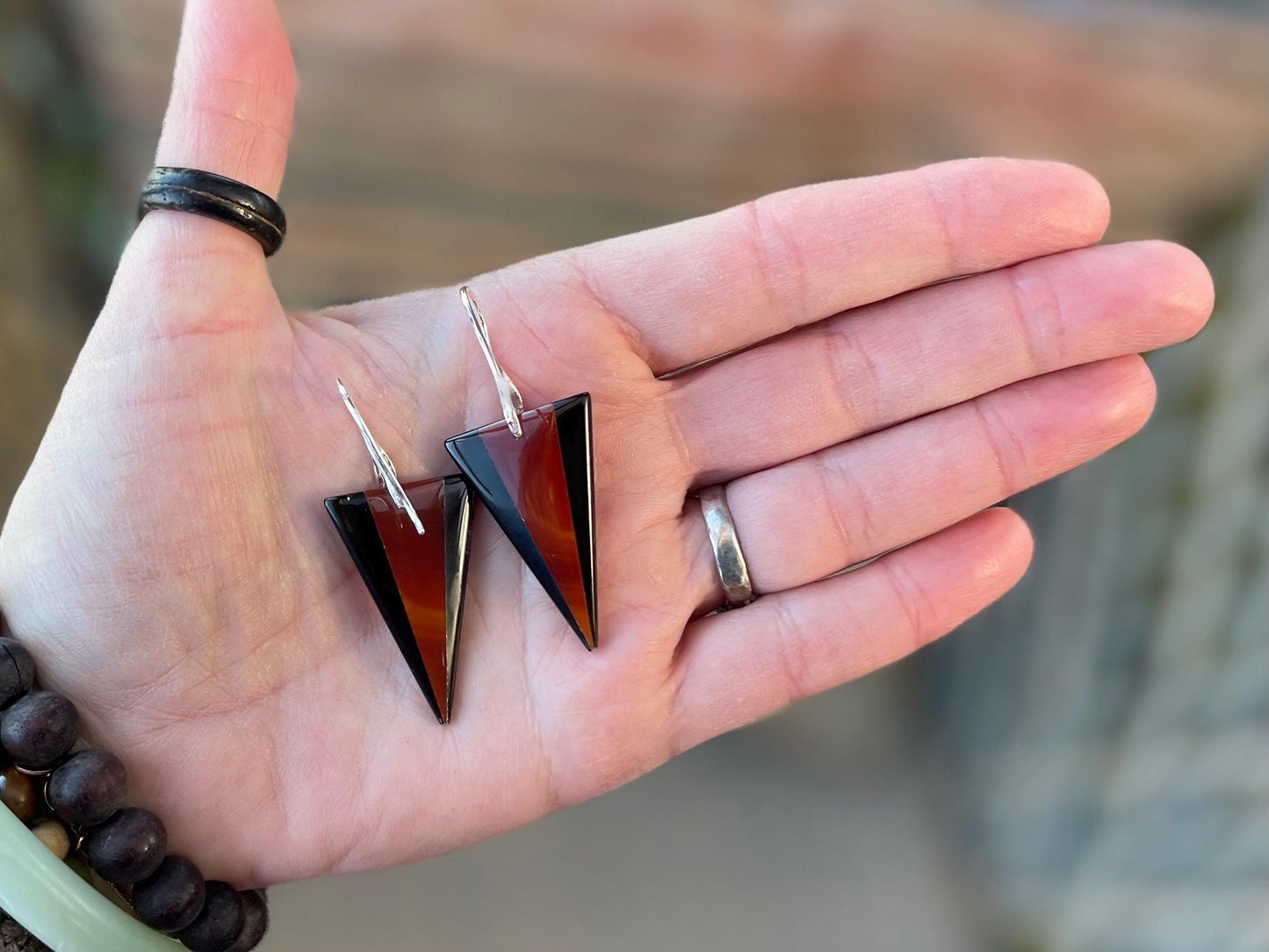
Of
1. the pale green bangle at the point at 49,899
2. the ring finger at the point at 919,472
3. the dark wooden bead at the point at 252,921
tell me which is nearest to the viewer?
the pale green bangle at the point at 49,899

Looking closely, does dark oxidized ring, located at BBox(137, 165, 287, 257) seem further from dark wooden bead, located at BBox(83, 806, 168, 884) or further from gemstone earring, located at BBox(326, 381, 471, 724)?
dark wooden bead, located at BBox(83, 806, 168, 884)

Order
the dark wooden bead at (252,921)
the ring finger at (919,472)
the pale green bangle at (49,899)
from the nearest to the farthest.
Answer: the pale green bangle at (49,899), the dark wooden bead at (252,921), the ring finger at (919,472)

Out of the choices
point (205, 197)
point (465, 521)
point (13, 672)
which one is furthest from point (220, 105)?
point (13, 672)

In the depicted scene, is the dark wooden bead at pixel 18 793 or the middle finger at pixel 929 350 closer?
the dark wooden bead at pixel 18 793

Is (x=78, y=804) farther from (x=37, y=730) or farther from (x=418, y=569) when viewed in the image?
(x=418, y=569)

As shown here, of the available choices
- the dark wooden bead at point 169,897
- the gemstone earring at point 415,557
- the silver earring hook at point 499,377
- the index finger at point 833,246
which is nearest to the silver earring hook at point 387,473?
the gemstone earring at point 415,557

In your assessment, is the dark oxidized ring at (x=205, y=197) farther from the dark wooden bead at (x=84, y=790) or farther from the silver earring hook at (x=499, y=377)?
the dark wooden bead at (x=84, y=790)
